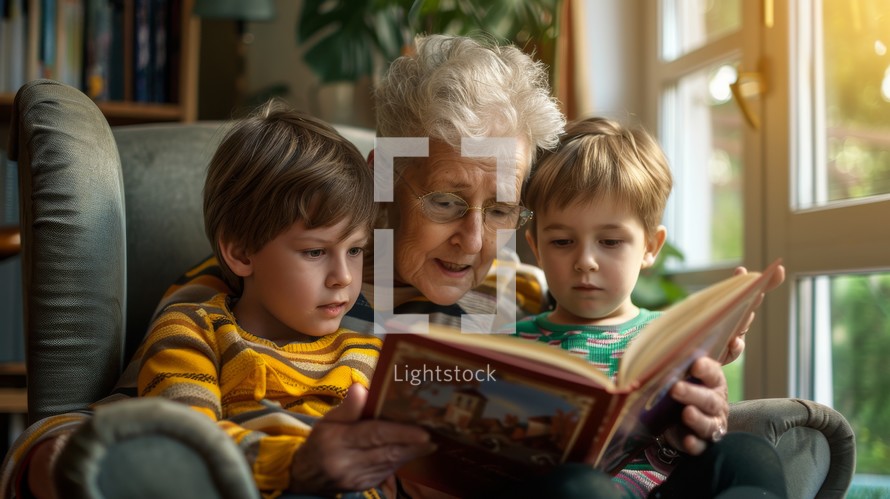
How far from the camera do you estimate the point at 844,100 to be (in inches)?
76.2

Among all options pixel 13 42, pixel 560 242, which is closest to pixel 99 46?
pixel 13 42

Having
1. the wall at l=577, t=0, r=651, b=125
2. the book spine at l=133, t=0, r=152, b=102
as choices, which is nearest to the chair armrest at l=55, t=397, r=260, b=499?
the wall at l=577, t=0, r=651, b=125

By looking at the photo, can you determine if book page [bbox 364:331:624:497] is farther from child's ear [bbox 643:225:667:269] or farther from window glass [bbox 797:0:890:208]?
window glass [bbox 797:0:890:208]

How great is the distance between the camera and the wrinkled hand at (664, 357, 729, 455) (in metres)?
1.08

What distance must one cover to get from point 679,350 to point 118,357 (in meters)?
0.86

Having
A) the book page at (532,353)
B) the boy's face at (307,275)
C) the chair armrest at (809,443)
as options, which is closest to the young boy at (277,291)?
the boy's face at (307,275)

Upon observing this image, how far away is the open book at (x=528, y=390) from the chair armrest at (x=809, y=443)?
29 centimetres

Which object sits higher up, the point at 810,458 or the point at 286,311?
the point at 286,311

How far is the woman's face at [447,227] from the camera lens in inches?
57.1

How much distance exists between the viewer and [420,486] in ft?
4.17

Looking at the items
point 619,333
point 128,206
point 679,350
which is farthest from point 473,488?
point 128,206

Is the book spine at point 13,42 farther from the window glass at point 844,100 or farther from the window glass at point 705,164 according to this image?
the window glass at point 844,100

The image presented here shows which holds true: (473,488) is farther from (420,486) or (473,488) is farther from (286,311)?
(286,311)

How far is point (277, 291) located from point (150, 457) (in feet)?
1.40
